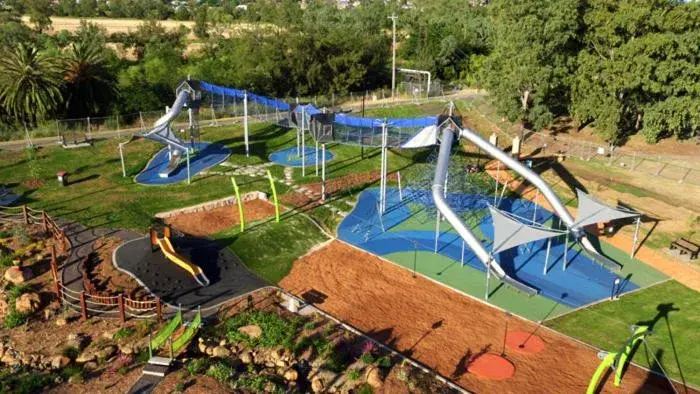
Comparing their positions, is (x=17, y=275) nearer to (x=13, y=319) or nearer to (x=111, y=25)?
(x=13, y=319)

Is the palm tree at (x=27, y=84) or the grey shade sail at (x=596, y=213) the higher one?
the palm tree at (x=27, y=84)

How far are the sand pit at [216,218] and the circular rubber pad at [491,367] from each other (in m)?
17.5

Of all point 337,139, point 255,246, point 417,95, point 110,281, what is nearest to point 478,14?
point 417,95

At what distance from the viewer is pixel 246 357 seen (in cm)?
2234

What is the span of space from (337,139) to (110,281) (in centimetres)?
1734

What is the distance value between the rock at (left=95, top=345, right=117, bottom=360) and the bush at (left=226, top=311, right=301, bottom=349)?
4520 mm

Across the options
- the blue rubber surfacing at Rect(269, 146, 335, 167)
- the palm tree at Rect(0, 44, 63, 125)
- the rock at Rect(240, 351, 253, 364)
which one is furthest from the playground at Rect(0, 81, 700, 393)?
the palm tree at Rect(0, 44, 63, 125)

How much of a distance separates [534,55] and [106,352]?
141ft

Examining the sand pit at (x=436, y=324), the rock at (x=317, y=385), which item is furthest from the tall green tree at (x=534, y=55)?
the rock at (x=317, y=385)

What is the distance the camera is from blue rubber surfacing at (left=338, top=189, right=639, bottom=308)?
95.2 ft

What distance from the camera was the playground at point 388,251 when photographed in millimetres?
23703

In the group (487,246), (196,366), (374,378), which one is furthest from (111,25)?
(374,378)

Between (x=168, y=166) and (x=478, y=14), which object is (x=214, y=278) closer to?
(x=168, y=166)

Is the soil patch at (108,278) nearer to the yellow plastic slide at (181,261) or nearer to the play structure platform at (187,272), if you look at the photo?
the play structure platform at (187,272)
